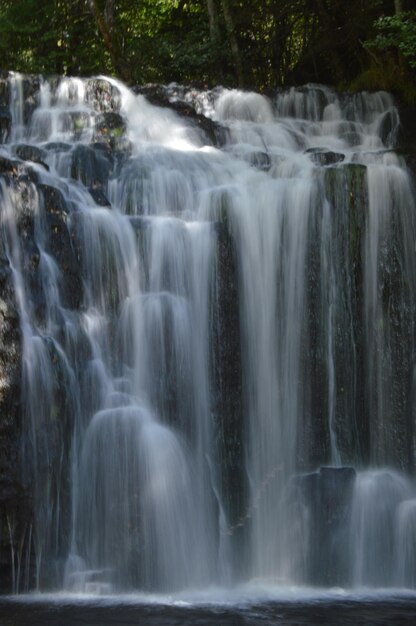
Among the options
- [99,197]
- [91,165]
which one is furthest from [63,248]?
[91,165]

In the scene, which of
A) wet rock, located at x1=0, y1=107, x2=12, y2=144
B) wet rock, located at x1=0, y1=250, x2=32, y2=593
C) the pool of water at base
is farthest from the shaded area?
wet rock, located at x1=0, y1=107, x2=12, y2=144

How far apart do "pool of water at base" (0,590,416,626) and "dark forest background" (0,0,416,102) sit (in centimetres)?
951

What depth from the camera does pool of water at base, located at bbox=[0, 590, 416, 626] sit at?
6492 millimetres

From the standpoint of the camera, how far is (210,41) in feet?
54.8

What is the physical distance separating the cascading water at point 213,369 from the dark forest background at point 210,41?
582cm

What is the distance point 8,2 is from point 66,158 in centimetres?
936

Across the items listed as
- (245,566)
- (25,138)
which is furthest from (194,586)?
(25,138)

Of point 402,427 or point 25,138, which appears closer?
point 402,427

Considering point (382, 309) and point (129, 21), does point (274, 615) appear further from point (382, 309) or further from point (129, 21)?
point (129, 21)

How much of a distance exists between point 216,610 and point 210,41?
40.6 ft

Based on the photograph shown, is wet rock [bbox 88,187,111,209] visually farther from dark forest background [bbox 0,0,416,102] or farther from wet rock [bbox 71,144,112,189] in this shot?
dark forest background [bbox 0,0,416,102]

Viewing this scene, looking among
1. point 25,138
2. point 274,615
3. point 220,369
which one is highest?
point 25,138

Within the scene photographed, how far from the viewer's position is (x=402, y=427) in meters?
8.95

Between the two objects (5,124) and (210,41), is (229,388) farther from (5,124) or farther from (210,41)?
(210,41)
